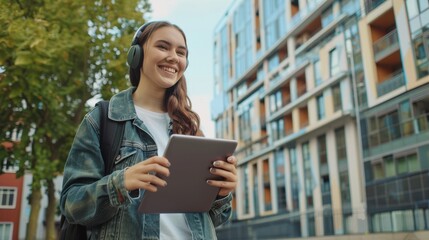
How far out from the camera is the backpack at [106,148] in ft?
3.95

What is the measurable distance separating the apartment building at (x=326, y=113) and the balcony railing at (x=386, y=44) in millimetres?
29

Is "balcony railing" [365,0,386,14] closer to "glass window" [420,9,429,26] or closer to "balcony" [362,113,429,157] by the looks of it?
"glass window" [420,9,429,26]

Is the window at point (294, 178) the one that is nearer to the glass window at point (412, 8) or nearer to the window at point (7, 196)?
the glass window at point (412, 8)

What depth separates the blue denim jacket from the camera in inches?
43.3

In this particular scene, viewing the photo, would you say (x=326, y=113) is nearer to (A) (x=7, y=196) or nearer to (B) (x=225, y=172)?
(A) (x=7, y=196)

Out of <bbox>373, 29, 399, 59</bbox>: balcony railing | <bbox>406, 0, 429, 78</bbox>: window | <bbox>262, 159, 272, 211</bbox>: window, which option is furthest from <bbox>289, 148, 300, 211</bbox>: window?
<bbox>406, 0, 429, 78</bbox>: window

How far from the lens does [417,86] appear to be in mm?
7320

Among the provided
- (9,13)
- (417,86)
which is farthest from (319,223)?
(9,13)

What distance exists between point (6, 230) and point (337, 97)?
1267cm

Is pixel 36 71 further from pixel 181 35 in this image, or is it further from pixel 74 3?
pixel 181 35

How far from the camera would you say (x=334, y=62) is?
16.3 meters

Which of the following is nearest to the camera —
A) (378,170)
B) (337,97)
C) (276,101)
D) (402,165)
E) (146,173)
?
(146,173)

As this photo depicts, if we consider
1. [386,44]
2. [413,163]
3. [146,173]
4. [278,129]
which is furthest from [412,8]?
[278,129]

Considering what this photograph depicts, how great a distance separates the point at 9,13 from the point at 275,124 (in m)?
17.1
